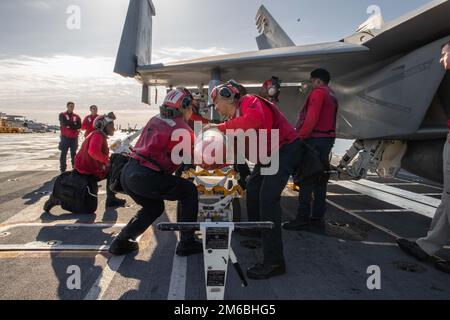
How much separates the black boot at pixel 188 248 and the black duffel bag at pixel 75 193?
2180mm

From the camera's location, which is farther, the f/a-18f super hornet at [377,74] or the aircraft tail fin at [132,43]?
the aircraft tail fin at [132,43]

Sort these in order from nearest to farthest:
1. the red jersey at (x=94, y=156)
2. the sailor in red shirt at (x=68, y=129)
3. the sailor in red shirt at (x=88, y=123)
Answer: the red jersey at (x=94, y=156), the sailor in red shirt at (x=68, y=129), the sailor in red shirt at (x=88, y=123)

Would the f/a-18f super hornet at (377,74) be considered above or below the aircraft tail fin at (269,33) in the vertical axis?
below

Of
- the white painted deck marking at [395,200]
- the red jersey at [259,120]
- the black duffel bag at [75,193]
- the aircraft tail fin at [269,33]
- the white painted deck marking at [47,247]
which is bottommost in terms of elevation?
the white painted deck marking at [395,200]

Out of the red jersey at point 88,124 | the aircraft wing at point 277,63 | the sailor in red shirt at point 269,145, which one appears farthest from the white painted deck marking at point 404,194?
the red jersey at point 88,124

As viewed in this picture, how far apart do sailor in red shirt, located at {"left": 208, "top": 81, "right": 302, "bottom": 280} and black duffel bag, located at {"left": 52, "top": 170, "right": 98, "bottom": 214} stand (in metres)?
2.74

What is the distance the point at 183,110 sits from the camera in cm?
324

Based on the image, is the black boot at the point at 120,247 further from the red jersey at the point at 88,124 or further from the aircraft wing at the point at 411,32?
the red jersey at the point at 88,124

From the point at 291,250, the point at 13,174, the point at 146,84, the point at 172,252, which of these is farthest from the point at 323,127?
the point at 13,174

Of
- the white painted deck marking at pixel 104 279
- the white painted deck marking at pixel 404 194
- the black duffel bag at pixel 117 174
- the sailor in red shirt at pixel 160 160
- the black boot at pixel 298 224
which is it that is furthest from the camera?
the white painted deck marking at pixel 404 194

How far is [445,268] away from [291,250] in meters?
1.55

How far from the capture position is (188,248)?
3508mm

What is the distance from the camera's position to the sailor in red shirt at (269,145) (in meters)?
2.92

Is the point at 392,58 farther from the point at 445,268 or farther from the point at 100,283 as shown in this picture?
the point at 100,283
